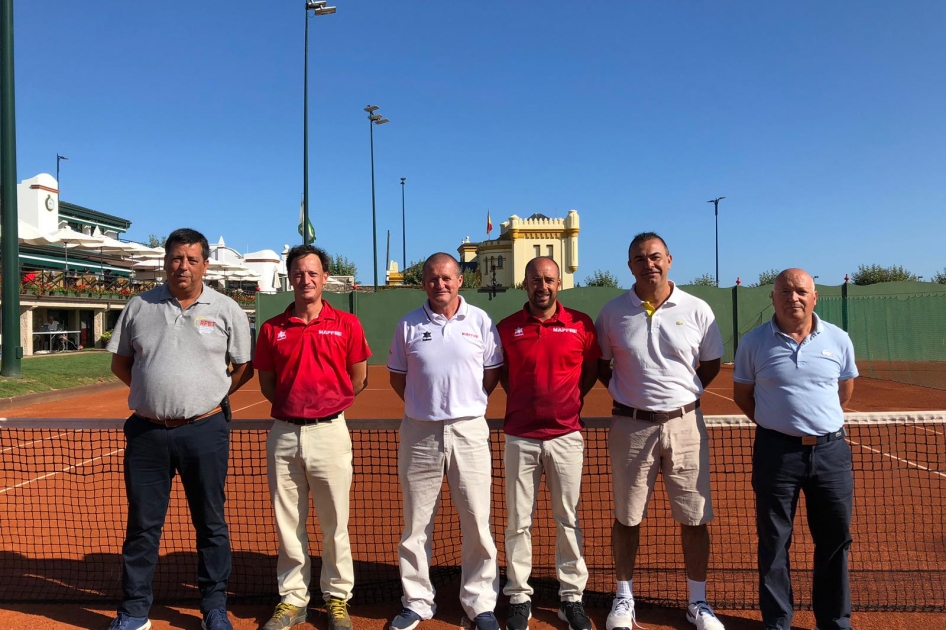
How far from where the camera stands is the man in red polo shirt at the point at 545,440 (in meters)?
3.45

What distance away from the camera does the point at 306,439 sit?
345 centimetres

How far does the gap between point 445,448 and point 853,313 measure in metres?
19.3

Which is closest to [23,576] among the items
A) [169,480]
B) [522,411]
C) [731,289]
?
[169,480]

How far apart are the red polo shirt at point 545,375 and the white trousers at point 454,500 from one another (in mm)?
258

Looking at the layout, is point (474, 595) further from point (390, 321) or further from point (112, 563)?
point (390, 321)

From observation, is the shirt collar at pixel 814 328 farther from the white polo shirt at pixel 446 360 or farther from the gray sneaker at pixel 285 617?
the gray sneaker at pixel 285 617

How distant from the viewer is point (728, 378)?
18969mm

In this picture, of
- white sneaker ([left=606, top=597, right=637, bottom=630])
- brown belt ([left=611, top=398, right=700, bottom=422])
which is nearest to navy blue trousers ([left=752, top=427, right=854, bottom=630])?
brown belt ([left=611, top=398, right=700, bottom=422])

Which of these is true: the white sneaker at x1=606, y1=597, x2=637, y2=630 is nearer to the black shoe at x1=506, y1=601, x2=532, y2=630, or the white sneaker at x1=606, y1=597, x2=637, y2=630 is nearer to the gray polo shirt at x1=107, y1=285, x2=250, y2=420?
the black shoe at x1=506, y1=601, x2=532, y2=630

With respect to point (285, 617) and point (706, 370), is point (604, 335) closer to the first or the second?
point (706, 370)

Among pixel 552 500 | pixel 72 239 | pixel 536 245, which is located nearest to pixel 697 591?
pixel 552 500

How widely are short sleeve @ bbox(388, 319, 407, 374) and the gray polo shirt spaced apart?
0.84 meters

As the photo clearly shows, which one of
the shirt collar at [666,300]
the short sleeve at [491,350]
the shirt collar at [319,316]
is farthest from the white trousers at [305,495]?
the shirt collar at [666,300]

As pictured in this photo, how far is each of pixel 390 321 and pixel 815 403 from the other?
2006 cm
